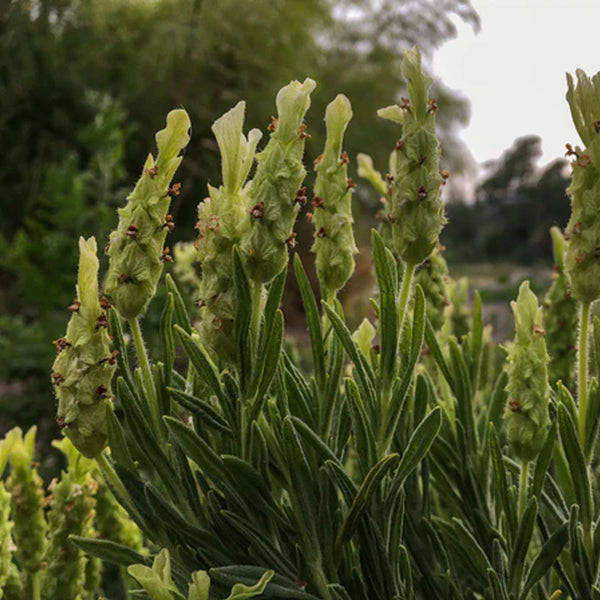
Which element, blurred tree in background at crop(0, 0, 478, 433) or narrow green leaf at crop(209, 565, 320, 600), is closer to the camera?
narrow green leaf at crop(209, 565, 320, 600)

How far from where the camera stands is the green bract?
0.34m

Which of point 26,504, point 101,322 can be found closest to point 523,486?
point 101,322

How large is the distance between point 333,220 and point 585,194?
0.43ft

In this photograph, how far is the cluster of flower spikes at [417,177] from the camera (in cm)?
37

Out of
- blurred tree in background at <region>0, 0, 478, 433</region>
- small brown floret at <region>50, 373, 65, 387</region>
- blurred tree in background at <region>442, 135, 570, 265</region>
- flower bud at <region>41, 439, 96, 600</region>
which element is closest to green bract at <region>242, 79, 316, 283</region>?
small brown floret at <region>50, 373, 65, 387</region>

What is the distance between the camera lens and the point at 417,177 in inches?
14.5

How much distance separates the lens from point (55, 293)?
2.09 meters

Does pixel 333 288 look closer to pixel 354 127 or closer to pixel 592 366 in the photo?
pixel 592 366

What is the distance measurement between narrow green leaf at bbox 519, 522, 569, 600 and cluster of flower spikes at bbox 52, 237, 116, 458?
218 mm

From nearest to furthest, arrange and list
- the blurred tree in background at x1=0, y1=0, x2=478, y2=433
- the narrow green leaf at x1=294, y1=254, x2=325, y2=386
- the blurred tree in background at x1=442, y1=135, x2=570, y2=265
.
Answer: the narrow green leaf at x1=294, y1=254, x2=325, y2=386
the blurred tree in background at x1=0, y1=0, x2=478, y2=433
the blurred tree in background at x1=442, y1=135, x2=570, y2=265

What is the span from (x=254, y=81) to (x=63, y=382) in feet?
13.8

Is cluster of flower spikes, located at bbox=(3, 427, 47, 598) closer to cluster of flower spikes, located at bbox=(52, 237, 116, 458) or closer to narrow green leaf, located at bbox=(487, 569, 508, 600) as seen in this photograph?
cluster of flower spikes, located at bbox=(52, 237, 116, 458)

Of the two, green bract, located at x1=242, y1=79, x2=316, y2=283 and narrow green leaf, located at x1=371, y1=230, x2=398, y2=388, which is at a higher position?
green bract, located at x1=242, y1=79, x2=316, y2=283

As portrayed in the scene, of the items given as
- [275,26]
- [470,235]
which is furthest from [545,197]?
[275,26]
